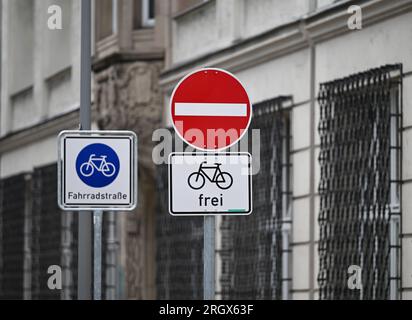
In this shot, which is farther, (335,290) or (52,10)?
(52,10)

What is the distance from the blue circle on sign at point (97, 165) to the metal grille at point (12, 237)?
19.1m

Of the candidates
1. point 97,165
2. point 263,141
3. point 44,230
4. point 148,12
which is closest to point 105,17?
point 148,12

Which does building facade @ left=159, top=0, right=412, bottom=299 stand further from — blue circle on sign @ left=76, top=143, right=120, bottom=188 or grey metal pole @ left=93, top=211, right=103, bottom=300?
grey metal pole @ left=93, top=211, right=103, bottom=300

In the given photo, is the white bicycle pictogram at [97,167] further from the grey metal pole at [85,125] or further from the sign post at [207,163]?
the grey metal pole at [85,125]

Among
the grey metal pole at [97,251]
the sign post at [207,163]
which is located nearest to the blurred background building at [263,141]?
the grey metal pole at [97,251]

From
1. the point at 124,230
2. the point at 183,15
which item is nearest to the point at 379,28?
the point at 183,15

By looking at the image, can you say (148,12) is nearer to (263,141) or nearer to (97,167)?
(263,141)

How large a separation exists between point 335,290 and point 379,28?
3.06 metres

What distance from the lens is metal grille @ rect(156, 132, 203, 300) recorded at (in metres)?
23.8

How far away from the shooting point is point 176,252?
80.6ft

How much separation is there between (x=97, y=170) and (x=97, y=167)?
0.9 inches
